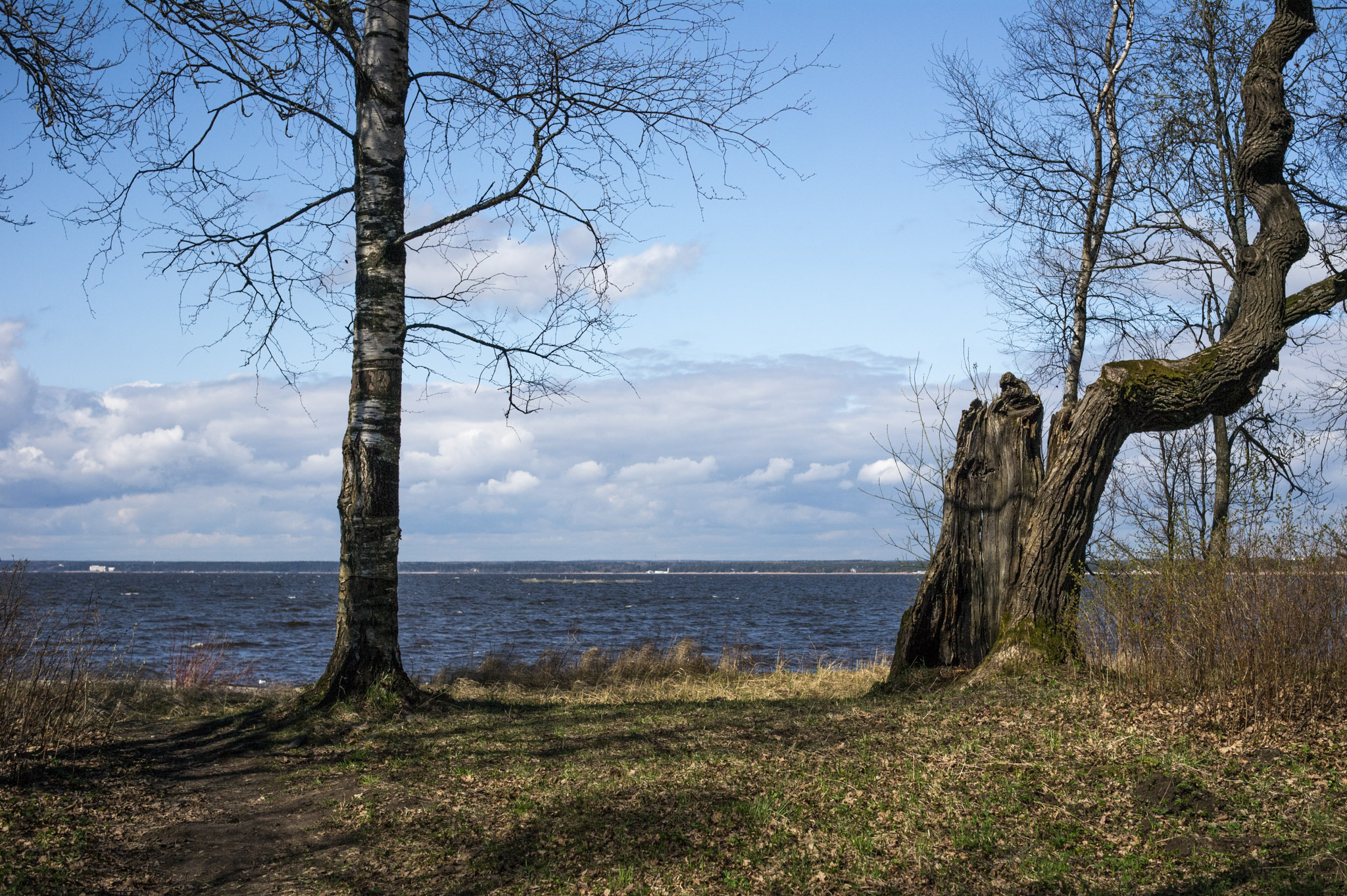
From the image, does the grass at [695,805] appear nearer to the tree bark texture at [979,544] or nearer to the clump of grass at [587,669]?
the tree bark texture at [979,544]

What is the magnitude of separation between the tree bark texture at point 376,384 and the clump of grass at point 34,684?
168 centimetres

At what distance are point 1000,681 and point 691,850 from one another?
4507mm

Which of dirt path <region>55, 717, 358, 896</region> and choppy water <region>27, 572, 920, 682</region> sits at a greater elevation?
dirt path <region>55, 717, 358, 896</region>

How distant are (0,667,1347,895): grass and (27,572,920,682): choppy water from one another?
273 centimetres

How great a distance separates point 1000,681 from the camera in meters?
8.00

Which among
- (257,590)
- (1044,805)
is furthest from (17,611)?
(257,590)

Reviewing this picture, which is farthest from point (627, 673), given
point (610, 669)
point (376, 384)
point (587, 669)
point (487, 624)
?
point (487, 624)

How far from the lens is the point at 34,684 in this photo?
5859 mm

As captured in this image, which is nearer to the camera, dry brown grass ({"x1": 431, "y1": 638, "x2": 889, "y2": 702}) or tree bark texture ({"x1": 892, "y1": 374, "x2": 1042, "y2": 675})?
tree bark texture ({"x1": 892, "y1": 374, "x2": 1042, "y2": 675})

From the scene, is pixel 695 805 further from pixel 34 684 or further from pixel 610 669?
pixel 610 669

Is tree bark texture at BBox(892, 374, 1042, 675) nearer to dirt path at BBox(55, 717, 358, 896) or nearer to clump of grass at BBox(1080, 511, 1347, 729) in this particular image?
clump of grass at BBox(1080, 511, 1347, 729)

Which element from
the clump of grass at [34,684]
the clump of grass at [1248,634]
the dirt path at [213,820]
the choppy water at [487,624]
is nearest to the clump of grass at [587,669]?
the choppy water at [487,624]

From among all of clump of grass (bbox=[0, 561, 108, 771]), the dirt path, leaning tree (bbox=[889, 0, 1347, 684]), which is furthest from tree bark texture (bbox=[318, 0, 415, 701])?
leaning tree (bbox=[889, 0, 1347, 684])

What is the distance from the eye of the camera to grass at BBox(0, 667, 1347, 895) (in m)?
4.39
